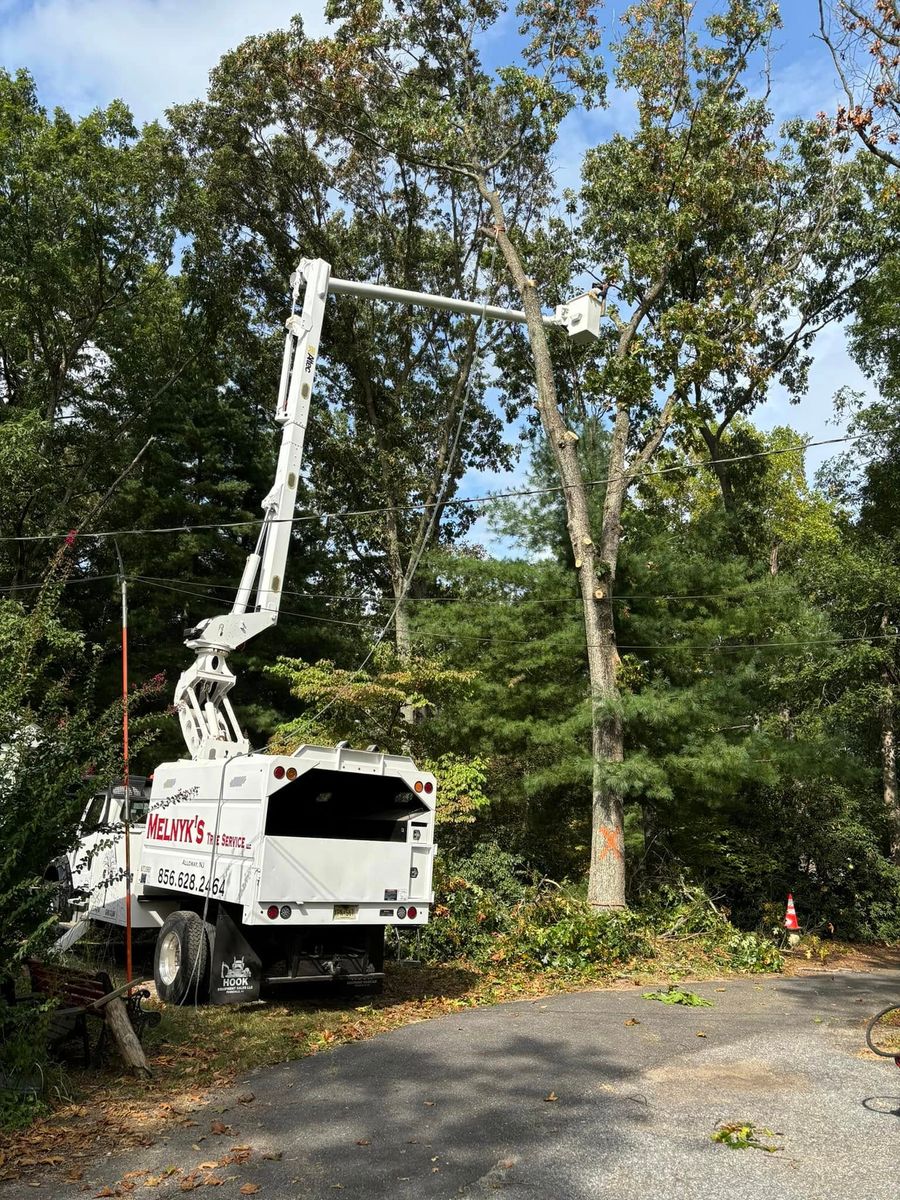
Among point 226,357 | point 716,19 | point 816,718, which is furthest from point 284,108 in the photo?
point 816,718

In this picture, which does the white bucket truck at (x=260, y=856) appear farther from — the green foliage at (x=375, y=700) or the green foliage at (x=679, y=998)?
the green foliage at (x=375, y=700)

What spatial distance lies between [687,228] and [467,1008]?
44.5 feet

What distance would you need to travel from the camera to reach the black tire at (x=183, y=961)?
8.80m

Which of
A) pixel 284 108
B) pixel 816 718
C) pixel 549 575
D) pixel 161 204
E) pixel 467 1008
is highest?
pixel 284 108

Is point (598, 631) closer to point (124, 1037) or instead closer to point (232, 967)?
point (232, 967)

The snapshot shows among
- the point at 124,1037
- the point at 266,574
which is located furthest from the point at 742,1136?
the point at 266,574

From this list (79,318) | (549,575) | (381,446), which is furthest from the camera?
(381,446)

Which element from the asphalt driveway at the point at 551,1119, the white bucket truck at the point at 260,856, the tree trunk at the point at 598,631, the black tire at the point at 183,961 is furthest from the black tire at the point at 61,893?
the tree trunk at the point at 598,631

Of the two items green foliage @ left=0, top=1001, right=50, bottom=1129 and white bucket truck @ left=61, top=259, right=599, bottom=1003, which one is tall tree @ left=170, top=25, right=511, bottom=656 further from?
green foliage @ left=0, top=1001, right=50, bottom=1129

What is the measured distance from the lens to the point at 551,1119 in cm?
554

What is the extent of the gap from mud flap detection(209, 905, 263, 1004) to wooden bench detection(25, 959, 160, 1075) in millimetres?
1212

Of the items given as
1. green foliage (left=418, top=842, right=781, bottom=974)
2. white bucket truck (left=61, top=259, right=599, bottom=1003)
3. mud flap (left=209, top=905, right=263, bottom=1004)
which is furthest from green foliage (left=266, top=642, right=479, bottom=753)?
mud flap (left=209, top=905, right=263, bottom=1004)

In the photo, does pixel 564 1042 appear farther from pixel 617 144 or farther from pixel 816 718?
pixel 617 144

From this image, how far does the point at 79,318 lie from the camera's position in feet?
75.9
